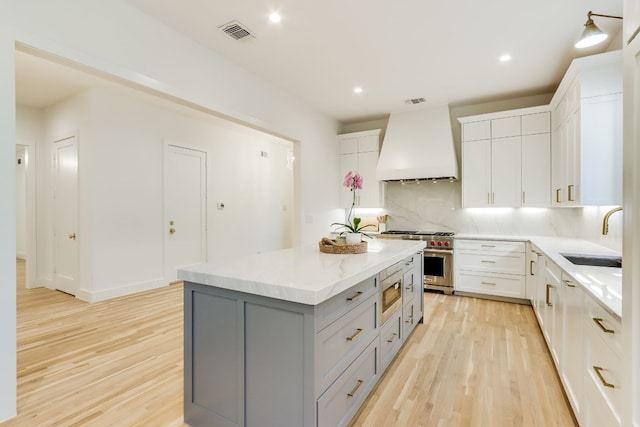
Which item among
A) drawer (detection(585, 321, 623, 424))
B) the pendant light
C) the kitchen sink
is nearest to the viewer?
drawer (detection(585, 321, 623, 424))

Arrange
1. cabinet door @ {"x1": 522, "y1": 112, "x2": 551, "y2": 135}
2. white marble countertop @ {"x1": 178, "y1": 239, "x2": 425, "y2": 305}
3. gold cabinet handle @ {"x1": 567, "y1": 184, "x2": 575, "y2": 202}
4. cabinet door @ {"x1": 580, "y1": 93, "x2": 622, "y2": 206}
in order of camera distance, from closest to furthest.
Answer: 1. white marble countertop @ {"x1": 178, "y1": 239, "x2": 425, "y2": 305}
2. cabinet door @ {"x1": 580, "y1": 93, "x2": 622, "y2": 206}
3. gold cabinet handle @ {"x1": 567, "y1": 184, "x2": 575, "y2": 202}
4. cabinet door @ {"x1": 522, "y1": 112, "x2": 551, "y2": 135}

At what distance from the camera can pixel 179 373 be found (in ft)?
7.54

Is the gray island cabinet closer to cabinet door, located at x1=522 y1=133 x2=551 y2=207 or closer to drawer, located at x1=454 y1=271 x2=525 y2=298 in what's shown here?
drawer, located at x1=454 y1=271 x2=525 y2=298

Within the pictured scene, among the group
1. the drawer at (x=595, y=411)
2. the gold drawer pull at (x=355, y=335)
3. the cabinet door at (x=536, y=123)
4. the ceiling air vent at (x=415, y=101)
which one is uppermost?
the ceiling air vent at (x=415, y=101)

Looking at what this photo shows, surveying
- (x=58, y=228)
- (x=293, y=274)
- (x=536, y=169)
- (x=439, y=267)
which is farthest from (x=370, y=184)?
(x=58, y=228)

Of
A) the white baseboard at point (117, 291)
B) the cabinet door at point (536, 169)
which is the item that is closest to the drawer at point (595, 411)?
the cabinet door at point (536, 169)

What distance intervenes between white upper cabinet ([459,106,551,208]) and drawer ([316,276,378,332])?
10.7 ft

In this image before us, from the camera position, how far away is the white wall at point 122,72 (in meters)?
1.76

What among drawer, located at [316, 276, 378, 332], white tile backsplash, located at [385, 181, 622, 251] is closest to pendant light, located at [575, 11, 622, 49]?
white tile backsplash, located at [385, 181, 622, 251]

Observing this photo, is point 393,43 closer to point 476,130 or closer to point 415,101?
point 415,101

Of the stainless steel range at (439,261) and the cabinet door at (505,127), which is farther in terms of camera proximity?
the stainless steel range at (439,261)

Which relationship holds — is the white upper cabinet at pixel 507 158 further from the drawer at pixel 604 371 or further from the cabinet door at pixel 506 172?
the drawer at pixel 604 371

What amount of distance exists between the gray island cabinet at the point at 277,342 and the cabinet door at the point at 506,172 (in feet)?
10.9

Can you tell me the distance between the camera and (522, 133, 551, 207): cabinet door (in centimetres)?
405
